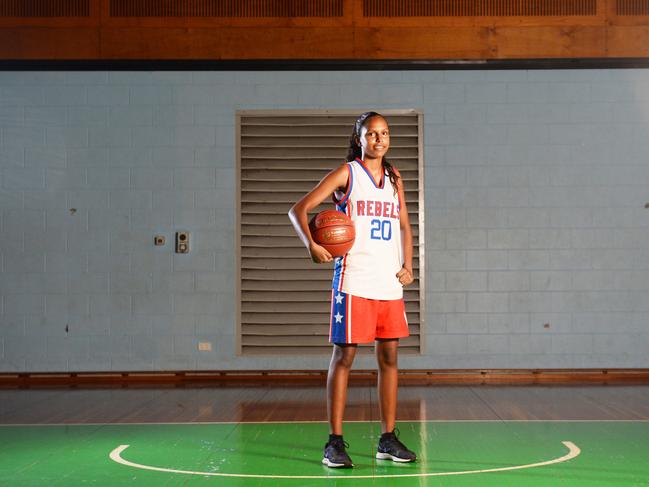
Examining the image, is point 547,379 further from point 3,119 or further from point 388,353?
point 3,119

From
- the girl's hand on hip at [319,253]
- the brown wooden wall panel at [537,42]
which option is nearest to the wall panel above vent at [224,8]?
the brown wooden wall panel at [537,42]

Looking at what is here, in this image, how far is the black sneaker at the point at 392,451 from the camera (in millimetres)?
3740

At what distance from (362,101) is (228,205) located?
1497 millimetres

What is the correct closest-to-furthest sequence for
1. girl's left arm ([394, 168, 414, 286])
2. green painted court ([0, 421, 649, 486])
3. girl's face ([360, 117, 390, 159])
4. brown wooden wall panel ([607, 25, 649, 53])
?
green painted court ([0, 421, 649, 486]) < girl's face ([360, 117, 390, 159]) < girl's left arm ([394, 168, 414, 286]) < brown wooden wall panel ([607, 25, 649, 53])

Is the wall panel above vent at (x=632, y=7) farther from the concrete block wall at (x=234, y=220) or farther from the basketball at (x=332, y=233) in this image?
the basketball at (x=332, y=233)

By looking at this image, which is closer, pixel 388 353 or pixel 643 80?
pixel 388 353

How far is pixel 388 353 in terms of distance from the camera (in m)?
3.86

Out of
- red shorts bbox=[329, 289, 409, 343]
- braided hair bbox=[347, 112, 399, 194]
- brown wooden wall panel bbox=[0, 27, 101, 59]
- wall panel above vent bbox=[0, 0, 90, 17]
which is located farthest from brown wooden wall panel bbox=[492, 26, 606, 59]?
red shorts bbox=[329, 289, 409, 343]

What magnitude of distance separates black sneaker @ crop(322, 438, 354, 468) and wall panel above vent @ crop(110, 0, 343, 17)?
4.92 m

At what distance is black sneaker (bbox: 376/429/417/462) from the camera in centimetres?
374

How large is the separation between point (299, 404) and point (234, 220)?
7.59ft

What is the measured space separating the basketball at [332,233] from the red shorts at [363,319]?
213 millimetres

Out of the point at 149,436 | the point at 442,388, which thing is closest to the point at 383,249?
the point at 149,436

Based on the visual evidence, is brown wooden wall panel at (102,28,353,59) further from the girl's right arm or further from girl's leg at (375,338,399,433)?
girl's leg at (375,338,399,433)
